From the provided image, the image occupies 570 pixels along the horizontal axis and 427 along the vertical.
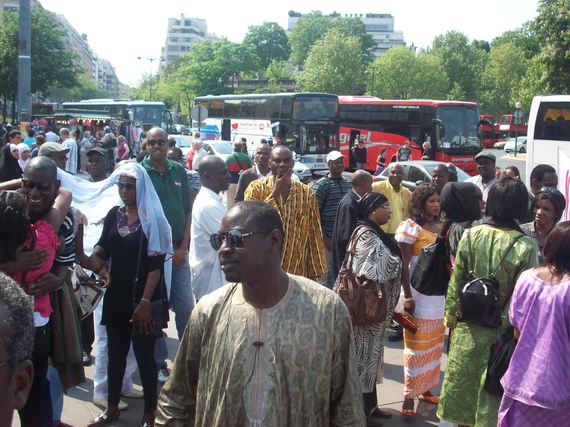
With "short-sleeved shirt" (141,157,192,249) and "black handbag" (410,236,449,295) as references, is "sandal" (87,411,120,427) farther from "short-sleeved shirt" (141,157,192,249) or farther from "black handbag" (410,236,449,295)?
"black handbag" (410,236,449,295)

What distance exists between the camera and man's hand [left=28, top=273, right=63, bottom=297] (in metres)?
4.07

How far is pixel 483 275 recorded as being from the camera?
14.1 feet

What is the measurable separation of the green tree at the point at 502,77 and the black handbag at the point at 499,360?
74.6m

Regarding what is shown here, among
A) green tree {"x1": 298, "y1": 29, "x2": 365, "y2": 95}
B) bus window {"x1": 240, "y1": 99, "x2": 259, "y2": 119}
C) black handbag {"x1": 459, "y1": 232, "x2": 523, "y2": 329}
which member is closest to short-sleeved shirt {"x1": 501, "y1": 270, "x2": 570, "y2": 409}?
black handbag {"x1": 459, "y1": 232, "x2": 523, "y2": 329}

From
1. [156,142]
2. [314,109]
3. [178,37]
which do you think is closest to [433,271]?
[156,142]

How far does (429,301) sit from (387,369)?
1.27 metres

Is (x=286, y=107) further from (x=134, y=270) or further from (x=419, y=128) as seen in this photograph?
(x=134, y=270)

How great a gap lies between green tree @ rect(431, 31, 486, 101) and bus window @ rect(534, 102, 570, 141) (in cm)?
6584

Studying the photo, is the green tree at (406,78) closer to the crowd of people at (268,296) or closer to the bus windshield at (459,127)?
the bus windshield at (459,127)

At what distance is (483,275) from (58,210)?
2408 mm

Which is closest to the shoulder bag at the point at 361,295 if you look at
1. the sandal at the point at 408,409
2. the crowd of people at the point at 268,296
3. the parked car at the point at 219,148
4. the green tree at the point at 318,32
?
the crowd of people at the point at 268,296

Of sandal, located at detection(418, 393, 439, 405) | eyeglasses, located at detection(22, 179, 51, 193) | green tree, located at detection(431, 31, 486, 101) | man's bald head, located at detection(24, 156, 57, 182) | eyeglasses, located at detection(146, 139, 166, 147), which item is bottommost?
sandal, located at detection(418, 393, 439, 405)

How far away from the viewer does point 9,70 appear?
4962cm

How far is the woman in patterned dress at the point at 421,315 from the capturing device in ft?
18.4
